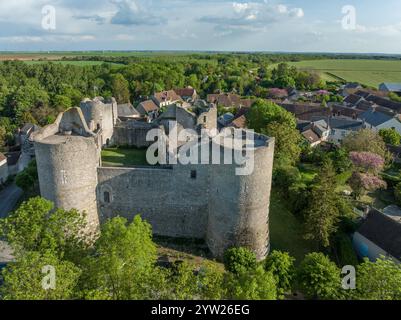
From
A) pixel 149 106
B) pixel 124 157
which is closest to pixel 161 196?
pixel 124 157

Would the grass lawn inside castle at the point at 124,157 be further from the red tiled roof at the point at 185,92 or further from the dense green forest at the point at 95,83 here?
the red tiled roof at the point at 185,92

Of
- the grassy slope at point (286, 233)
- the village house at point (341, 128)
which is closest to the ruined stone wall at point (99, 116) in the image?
the grassy slope at point (286, 233)

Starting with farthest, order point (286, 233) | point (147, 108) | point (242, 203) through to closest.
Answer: point (147, 108) → point (286, 233) → point (242, 203)

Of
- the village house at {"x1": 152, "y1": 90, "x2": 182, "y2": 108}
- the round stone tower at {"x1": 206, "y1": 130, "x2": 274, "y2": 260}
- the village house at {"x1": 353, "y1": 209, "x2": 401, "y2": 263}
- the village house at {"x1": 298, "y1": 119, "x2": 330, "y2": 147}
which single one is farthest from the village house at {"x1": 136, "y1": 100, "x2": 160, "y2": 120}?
the village house at {"x1": 353, "y1": 209, "x2": 401, "y2": 263}

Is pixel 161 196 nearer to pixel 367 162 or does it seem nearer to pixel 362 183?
pixel 362 183

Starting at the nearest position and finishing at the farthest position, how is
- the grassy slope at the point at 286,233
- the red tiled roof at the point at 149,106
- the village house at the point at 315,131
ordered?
the grassy slope at the point at 286,233, the village house at the point at 315,131, the red tiled roof at the point at 149,106

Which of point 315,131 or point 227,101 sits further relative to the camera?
point 227,101

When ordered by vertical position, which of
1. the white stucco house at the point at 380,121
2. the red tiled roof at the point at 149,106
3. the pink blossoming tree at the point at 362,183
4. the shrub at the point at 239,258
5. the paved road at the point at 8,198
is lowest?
the paved road at the point at 8,198
